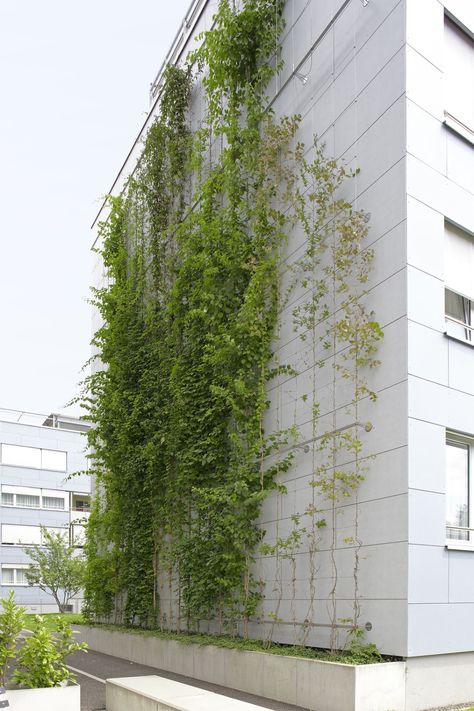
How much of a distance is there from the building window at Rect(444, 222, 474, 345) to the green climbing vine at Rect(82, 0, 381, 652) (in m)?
1.10

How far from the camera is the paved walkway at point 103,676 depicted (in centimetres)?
992

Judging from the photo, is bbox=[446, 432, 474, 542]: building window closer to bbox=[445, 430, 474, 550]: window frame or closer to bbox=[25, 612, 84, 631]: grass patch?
bbox=[445, 430, 474, 550]: window frame

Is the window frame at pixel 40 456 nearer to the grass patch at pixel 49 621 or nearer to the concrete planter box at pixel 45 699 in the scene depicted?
the grass patch at pixel 49 621

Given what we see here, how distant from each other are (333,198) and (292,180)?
1.41 metres

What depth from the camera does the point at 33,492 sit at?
2211 inches

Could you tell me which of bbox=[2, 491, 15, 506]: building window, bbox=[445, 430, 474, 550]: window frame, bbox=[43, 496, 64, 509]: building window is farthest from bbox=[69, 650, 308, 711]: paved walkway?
bbox=[43, 496, 64, 509]: building window

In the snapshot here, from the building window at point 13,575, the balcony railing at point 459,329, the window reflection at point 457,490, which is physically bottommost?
the building window at point 13,575

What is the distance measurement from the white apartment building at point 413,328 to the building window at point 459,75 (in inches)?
1.0

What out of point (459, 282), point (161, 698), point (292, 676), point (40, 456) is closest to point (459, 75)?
point (459, 282)

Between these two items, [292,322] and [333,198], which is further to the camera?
[292,322]

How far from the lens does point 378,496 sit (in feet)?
31.1

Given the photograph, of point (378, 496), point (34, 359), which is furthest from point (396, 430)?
point (34, 359)

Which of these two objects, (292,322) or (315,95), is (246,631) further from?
(315,95)

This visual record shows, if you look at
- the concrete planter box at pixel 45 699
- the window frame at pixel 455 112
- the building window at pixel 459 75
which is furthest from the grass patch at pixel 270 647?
the building window at pixel 459 75
